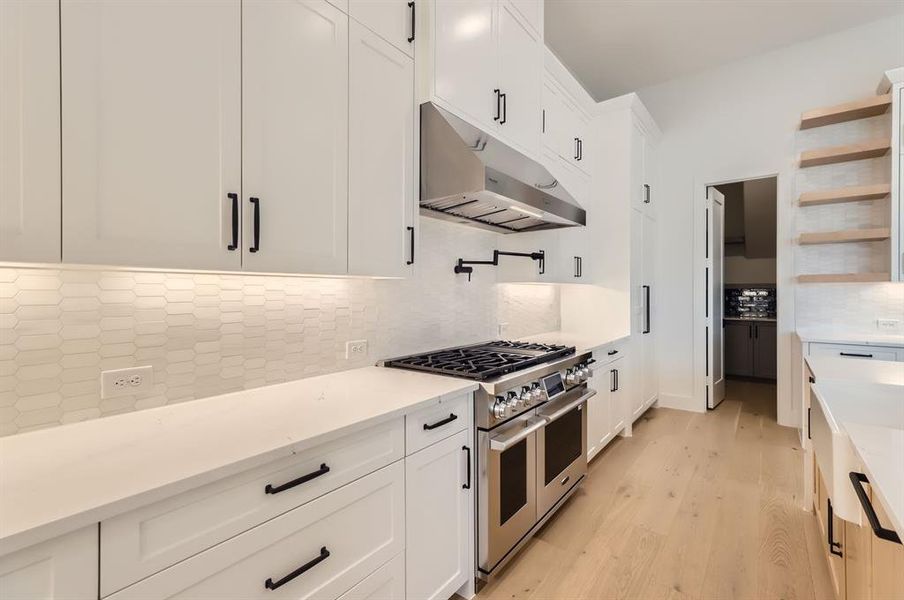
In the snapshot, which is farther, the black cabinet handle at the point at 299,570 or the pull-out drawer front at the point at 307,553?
the black cabinet handle at the point at 299,570

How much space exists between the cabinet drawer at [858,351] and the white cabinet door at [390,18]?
3.64m

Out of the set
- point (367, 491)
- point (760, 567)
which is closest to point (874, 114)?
point (760, 567)

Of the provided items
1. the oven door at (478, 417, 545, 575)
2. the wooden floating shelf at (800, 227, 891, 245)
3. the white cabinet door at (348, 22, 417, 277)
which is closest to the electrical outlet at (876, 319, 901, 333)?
the wooden floating shelf at (800, 227, 891, 245)

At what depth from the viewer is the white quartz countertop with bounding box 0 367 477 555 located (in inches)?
30.3

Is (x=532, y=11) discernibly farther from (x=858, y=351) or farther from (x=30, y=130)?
(x=858, y=351)

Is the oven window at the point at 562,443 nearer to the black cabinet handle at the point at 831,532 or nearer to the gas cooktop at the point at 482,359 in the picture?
the gas cooktop at the point at 482,359

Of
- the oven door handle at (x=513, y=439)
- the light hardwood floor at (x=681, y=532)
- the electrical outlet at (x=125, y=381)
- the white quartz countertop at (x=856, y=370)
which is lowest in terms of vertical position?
the light hardwood floor at (x=681, y=532)

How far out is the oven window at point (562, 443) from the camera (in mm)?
2154

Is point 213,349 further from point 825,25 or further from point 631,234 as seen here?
point 825,25

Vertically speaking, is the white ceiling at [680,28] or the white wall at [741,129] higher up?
the white ceiling at [680,28]

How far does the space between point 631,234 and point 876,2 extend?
2547mm

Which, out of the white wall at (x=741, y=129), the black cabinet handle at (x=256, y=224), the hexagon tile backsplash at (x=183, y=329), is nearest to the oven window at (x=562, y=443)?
the hexagon tile backsplash at (x=183, y=329)

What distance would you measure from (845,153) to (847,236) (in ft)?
2.22

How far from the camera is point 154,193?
3.61 feet
